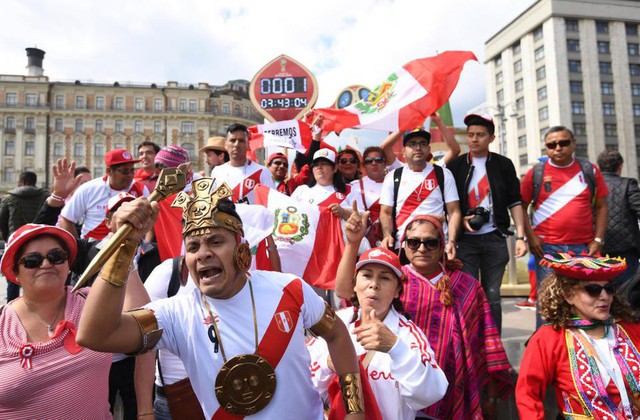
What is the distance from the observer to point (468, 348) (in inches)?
116

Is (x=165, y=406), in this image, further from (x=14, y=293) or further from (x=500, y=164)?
(x=14, y=293)

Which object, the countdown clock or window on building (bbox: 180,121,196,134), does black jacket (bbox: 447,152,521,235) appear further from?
window on building (bbox: 180,121,196,134)

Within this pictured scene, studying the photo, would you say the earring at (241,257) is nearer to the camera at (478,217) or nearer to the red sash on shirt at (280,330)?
the red sash on shirt at (280,330)

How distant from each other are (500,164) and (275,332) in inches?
133

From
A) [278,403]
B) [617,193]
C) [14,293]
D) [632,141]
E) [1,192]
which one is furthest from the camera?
[1,192]

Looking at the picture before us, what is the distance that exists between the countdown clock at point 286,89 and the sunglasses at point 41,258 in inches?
301

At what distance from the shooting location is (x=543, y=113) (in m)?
61.2

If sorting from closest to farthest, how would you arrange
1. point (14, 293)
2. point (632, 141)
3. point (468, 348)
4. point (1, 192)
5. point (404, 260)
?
point (468, 348), point (404, 260), point (14, 293), point (632, 141), point (1, 192)

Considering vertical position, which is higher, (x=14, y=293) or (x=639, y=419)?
(x=14, y=293)

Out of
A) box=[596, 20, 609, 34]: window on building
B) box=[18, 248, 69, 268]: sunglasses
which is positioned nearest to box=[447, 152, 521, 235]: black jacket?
box=[18, 248, 69, 268]: sunglasses

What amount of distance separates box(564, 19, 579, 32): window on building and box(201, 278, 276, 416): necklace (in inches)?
Result: 2803

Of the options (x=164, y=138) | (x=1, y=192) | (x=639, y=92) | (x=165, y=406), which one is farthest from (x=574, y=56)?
(x=1, y=192)

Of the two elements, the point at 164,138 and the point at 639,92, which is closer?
the point at 639,92

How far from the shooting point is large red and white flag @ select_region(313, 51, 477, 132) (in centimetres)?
586
